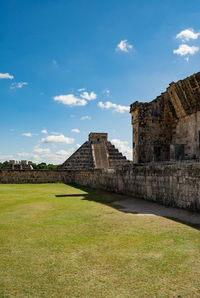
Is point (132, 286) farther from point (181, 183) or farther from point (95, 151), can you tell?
point (95, 151)

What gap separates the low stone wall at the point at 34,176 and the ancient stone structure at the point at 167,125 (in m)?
8.12

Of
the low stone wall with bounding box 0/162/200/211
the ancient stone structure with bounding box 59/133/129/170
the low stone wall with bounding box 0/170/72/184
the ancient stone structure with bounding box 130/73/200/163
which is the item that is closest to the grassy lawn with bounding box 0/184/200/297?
the low stone wall with bounding box 0/162/200/211

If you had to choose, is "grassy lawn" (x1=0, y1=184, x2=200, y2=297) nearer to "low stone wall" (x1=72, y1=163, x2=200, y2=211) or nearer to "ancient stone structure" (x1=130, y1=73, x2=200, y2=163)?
"low stone wall" (x1=72, y1=163, x2=200, y2=211)

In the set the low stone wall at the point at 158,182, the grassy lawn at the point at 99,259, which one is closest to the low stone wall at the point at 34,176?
the low stone wall at the point at 158,182

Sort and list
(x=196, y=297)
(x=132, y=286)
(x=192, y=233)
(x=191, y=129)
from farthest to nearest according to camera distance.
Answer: (x=191, y=129) < (x=192, y=233) < (x=132, y=286) < (x=196, y=297)

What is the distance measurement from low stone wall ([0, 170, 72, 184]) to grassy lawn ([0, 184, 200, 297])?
15285 mm

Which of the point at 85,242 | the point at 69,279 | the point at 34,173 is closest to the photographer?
the point at 69,279

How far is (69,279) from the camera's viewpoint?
229 centimetres

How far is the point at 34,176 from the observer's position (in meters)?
19.6

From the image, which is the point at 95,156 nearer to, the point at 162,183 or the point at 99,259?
the point at 162,183

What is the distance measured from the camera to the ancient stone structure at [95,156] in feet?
81.8

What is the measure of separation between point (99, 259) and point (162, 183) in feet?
15.7

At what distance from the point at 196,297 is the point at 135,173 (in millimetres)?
7119

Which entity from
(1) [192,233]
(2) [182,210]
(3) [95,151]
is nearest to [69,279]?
(1) [192,233]
